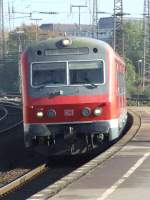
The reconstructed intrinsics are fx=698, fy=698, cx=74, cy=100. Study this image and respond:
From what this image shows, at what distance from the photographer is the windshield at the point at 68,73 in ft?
52.6

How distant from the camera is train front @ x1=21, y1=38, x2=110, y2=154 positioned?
51.4ft

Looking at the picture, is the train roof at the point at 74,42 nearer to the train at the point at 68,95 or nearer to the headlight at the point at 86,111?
the train at the point at 68,95

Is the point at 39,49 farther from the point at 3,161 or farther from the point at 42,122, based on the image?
the point at 3,161

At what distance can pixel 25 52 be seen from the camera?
52.9 ft

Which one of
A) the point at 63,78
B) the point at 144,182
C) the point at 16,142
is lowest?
the point at 16,142

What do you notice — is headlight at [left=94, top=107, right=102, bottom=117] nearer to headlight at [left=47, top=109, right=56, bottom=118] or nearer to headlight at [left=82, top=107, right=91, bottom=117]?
headlight at [left=82, top=107, right=91, bottom=117]

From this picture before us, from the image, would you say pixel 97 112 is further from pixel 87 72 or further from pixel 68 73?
pixel 68 73

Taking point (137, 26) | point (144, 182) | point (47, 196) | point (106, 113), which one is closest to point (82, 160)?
point (106, 113)

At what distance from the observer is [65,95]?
15.8 meters

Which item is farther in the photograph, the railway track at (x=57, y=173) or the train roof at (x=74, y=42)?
the train roof at (x=74, y=42)

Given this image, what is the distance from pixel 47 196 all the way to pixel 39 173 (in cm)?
585

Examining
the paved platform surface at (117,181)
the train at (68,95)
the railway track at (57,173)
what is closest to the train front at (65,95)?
the train at (68,95)

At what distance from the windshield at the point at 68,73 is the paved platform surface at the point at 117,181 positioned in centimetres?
204

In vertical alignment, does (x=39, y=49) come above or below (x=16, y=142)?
above
